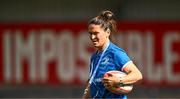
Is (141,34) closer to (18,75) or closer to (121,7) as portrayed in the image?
(121,7)

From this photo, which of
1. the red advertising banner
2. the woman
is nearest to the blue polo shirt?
the woman

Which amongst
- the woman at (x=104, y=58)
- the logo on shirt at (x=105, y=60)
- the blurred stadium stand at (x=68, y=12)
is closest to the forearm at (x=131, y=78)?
the woman at (x=104, y=58)

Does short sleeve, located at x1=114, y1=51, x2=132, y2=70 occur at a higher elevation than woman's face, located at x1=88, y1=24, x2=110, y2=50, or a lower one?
lower

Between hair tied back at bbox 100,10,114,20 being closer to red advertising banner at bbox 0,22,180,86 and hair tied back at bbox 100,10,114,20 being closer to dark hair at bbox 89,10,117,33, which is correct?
dark hair at bbox 89,10,117,33

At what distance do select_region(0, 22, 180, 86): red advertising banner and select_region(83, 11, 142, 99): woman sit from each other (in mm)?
7430

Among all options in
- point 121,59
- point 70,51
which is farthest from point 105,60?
point 70,51

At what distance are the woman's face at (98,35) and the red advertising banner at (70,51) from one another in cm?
752

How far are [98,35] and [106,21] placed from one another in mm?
153

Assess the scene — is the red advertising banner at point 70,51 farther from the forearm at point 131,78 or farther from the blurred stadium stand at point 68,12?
the forearm at point 131,78

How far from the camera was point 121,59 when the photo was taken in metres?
5.21

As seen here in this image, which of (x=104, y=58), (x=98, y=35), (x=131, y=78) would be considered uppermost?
(x=98, y=35)

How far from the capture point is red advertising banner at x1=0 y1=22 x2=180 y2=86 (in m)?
12.8

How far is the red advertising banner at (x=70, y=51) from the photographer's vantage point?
12828 millimetres

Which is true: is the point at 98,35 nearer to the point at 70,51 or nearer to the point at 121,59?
the point at 121,59
